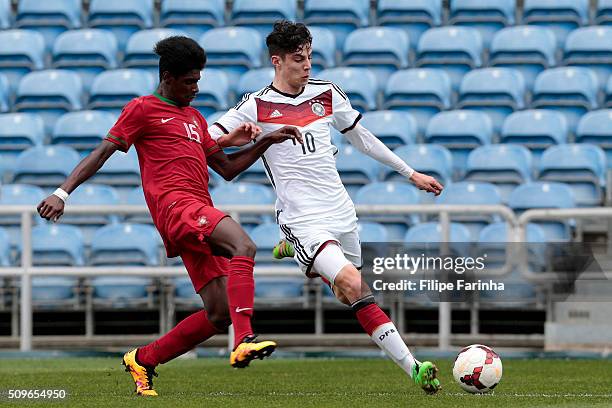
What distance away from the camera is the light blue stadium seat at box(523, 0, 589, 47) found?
14914 mm

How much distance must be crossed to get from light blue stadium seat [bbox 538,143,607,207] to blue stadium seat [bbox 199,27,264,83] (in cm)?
389

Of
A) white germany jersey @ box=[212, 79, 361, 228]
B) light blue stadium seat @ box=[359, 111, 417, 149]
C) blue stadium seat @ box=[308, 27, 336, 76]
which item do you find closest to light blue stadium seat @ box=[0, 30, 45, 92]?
blue stadium seat @ box=[308, 27, 336, 76]

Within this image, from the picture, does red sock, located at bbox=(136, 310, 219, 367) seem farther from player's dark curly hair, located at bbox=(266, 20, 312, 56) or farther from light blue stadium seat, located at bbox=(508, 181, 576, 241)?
light blue stadium seat, located at bbox=(508, 181, 576, 241)

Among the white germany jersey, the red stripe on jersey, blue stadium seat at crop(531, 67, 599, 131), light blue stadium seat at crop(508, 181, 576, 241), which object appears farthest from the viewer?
blue stadium seat at crop(531, 67, 599, 131)

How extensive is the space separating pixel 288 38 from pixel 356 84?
22.7 ft

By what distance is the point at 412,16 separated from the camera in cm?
1520

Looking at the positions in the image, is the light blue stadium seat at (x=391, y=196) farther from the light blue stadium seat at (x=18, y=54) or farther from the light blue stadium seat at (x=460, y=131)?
the light blue stadium seat at (x=18, y=54)

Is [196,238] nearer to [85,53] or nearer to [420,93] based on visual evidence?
[420,93]

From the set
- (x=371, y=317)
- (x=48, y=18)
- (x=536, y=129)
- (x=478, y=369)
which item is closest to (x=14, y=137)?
(x=48, y=18)

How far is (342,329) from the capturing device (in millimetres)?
11086

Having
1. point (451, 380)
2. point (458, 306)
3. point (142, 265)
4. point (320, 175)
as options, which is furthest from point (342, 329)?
point (320, 175)

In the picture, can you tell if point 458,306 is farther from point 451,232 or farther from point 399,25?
point 399,25

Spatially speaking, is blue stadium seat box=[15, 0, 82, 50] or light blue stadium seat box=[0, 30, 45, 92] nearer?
light blue stadium seat box=[0, 30, 45, 92]

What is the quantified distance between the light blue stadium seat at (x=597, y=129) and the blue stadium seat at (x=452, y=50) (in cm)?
179
